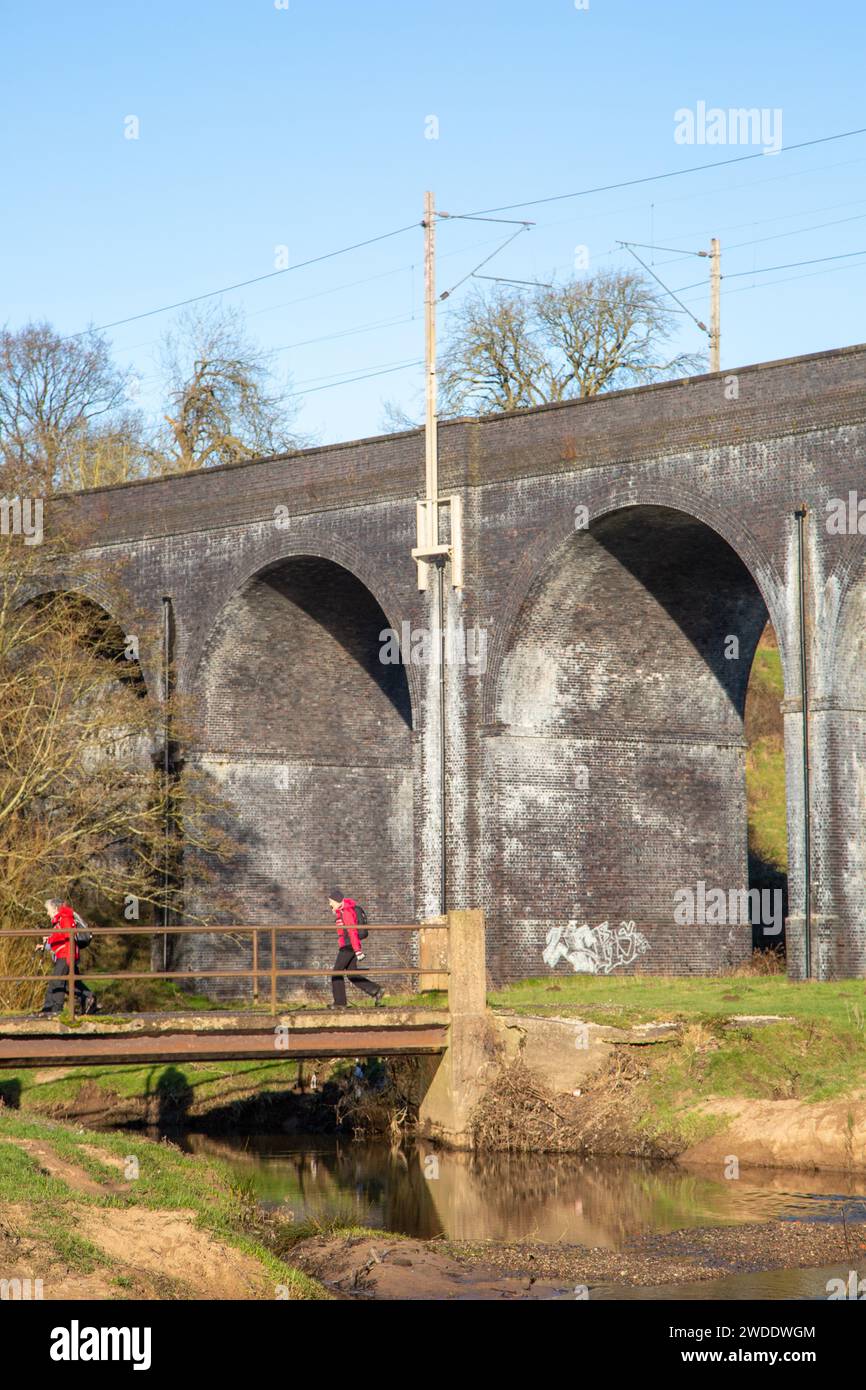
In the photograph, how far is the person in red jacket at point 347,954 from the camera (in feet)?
70.2

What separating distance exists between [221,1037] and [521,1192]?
3534 millimetres

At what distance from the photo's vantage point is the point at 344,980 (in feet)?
70.9

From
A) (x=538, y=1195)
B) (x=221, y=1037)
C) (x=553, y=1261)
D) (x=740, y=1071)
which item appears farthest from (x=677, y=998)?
(x=553, y=1261)

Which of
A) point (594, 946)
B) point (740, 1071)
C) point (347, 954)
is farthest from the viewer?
point (594, 946)

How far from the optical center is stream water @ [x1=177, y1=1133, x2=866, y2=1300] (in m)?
16.4

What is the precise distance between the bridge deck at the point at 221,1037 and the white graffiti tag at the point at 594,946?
8417 mm

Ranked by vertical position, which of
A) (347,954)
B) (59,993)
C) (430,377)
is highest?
(430,377)

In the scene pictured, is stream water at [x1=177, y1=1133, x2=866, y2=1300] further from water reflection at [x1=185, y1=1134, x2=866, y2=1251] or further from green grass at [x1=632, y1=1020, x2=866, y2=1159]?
green grass at [x1=632, y1=1020, x2=866, y2=1159]

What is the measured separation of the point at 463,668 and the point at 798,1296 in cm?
1663

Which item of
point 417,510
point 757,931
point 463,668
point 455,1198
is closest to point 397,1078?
point 455,1198

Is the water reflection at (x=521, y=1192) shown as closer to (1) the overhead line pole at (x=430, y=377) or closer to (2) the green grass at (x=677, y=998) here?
(2) the green grass at (x=677, y=998)

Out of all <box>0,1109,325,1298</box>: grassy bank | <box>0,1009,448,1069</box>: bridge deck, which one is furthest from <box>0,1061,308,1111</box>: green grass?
<box>0,1109,325,1298</box>: grassy bank

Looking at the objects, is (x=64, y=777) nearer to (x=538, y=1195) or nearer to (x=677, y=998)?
(x=677, y=998)
